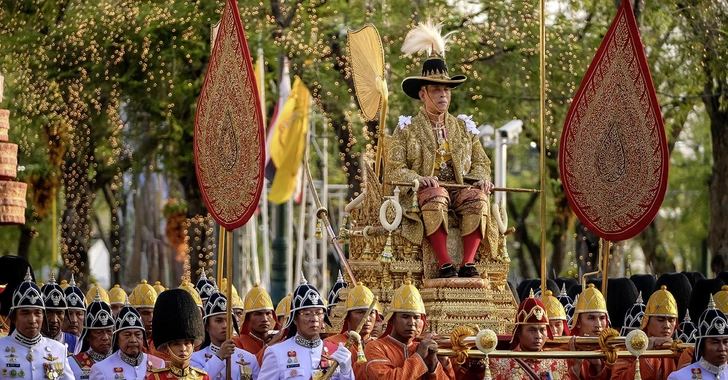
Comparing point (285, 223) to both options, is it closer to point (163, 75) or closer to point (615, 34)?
point (163, 75)

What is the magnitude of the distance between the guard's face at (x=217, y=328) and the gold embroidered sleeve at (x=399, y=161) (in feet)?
7.11

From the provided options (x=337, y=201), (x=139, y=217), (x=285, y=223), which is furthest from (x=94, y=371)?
(x=139, y=217)

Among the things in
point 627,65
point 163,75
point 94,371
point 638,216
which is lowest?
point 94,371

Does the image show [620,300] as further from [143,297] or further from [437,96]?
[143,297]

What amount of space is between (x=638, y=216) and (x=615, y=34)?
1.57m

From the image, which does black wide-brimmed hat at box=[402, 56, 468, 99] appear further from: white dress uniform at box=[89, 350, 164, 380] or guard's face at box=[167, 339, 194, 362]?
white dress uniform at box=[89, 350, 164, 380]

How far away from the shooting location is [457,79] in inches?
668

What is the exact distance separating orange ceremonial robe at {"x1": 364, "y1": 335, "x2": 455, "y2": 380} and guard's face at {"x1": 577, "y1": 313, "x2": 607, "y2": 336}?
7.82 feet

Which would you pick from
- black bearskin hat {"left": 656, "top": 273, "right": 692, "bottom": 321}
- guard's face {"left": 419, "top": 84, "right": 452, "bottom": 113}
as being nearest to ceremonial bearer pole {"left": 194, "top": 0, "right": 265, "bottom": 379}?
guard's face {"left": 419, "top": 84, "right": 452, "bottom": 113}

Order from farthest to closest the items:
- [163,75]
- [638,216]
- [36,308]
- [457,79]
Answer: [163,75] → [457,79] → [638,216] → [36,308]

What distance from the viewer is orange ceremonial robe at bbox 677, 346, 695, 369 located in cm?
1406

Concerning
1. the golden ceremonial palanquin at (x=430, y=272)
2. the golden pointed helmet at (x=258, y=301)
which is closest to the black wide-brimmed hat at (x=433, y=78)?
the golden ceremonial palanquin at (x=430, y=272)

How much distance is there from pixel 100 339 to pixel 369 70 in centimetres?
499

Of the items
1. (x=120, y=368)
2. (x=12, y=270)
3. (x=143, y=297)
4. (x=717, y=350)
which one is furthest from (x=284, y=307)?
(x=717, y=350)
